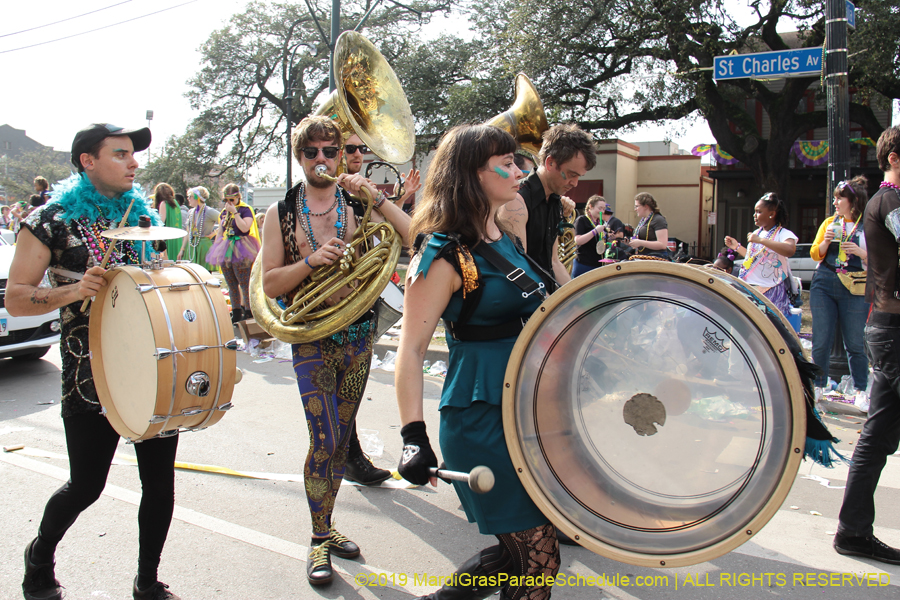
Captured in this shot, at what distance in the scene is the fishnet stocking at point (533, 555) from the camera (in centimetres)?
187

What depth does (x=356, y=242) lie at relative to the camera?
2.98 meters

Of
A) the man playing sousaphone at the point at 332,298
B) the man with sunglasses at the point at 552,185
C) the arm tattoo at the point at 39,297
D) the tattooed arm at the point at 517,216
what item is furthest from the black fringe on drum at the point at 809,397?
the arm tattoo at the point at 39,297

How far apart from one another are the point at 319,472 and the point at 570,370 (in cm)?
151

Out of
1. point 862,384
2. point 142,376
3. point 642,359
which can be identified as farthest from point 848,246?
point 142,376

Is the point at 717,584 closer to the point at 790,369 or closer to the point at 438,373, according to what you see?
the point at 790,369

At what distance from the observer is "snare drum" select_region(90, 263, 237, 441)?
2.29 m

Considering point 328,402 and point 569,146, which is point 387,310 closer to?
point 328,402

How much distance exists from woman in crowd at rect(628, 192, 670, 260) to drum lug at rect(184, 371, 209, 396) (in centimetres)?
603

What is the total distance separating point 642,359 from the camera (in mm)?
1708

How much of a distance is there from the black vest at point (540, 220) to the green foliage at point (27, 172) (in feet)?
174

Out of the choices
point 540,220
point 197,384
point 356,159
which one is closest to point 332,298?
point 197,384

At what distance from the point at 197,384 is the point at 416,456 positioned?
1.00m

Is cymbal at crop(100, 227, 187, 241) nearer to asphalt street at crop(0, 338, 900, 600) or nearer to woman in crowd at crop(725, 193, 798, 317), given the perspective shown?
asphalt street at crop(0, 338, 900, 600)

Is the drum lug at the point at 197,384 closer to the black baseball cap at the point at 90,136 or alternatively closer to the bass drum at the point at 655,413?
the black baseball cap at the point at 90,136
